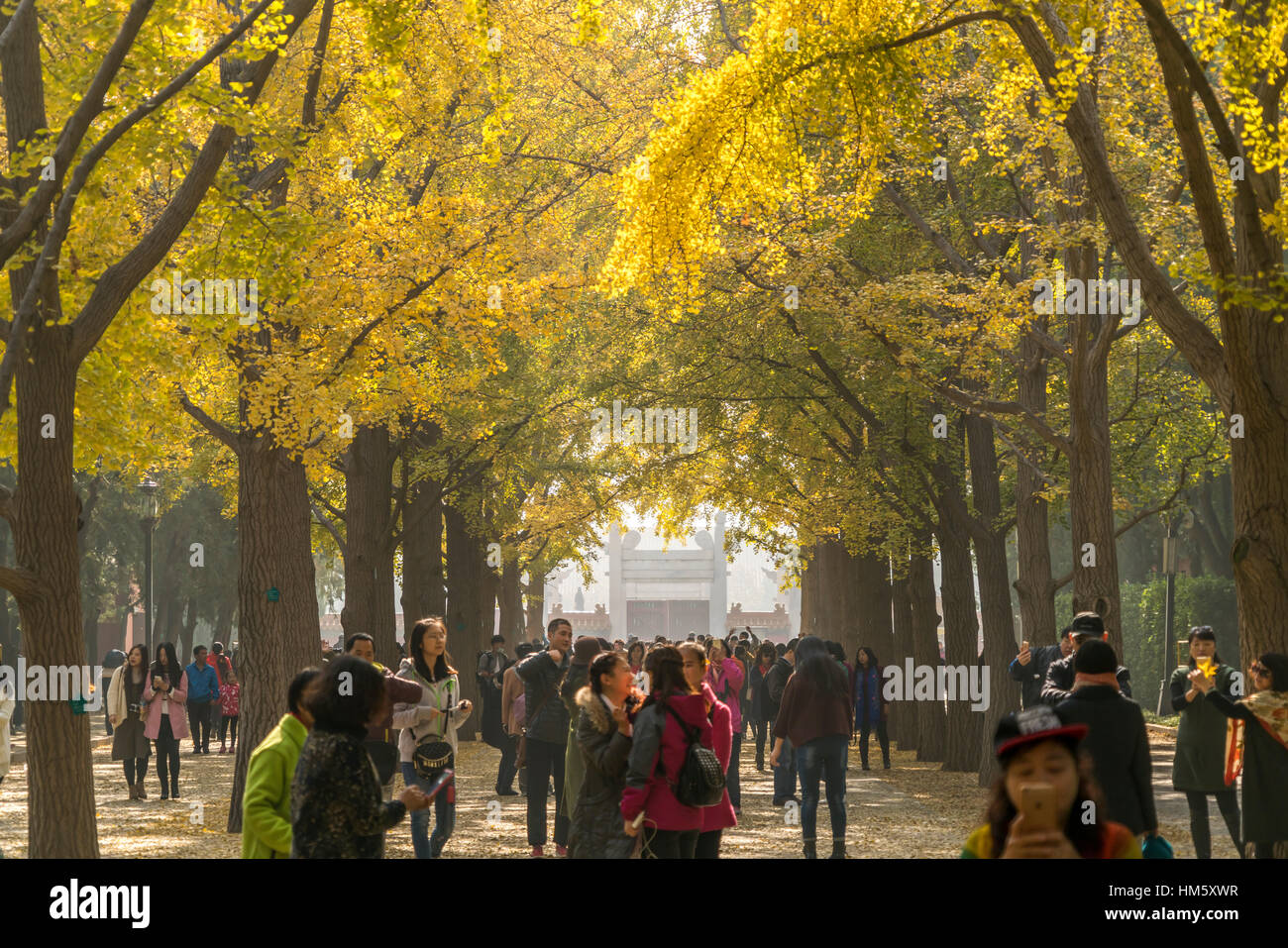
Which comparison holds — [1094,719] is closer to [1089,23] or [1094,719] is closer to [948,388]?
[1089,23]

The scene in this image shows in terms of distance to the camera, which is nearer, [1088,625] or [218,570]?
[1088,625]

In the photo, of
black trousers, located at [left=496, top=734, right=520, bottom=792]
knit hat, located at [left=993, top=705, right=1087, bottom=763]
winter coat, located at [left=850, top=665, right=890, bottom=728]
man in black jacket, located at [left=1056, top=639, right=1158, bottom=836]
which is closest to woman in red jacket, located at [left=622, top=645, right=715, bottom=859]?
man in black jacket, located at [left=1056, top=639, right=1158, bottom=836]

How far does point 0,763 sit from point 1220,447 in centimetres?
1710

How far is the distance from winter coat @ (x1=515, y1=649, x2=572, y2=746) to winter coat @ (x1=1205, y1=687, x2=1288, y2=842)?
515 cm

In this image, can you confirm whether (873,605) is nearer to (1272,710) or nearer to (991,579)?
(991,579)

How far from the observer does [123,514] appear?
1853 inches

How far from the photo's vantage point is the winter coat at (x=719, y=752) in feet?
27.3

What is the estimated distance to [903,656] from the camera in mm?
29734

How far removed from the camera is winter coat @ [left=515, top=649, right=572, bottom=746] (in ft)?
41.5

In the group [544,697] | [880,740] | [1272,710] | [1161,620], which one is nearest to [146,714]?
[544,697]

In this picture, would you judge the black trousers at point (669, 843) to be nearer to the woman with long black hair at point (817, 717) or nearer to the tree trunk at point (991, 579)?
the woman with long black hair at point (817, 717)

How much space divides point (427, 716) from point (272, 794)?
4.74 m

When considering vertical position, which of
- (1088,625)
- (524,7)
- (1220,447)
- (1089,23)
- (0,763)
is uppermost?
(524,7)

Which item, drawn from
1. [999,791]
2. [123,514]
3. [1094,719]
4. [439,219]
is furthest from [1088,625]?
[123,514]
